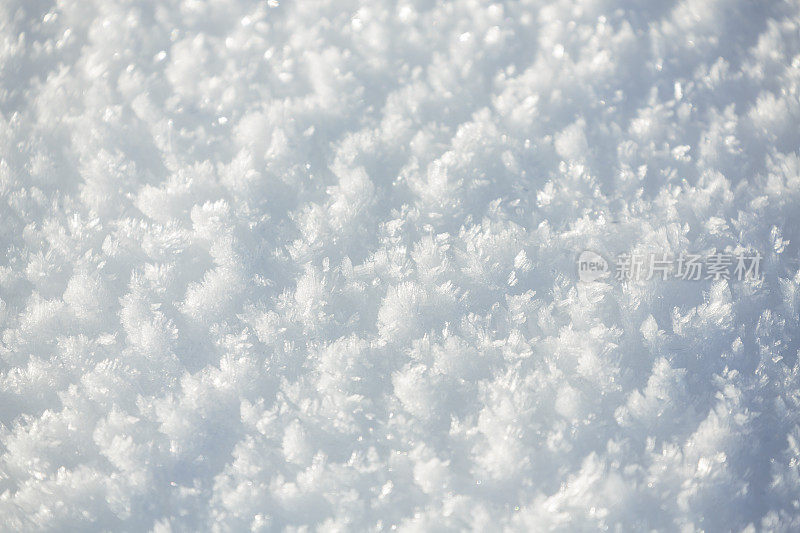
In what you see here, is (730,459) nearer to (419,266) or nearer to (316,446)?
(419,266)

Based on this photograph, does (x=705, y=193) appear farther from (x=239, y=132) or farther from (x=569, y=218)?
(x=239, y=132)

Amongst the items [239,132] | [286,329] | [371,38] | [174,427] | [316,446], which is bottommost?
[316,446]

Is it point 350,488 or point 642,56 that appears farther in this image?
point 642,56

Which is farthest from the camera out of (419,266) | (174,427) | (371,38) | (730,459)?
(371,38)

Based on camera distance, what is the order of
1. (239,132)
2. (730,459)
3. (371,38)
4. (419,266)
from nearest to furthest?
(730,459) → (419,266) → (239,132) → (371,38)

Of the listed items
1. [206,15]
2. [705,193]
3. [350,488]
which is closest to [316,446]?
[350,488]

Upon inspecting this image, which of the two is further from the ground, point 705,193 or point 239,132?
point 239,132

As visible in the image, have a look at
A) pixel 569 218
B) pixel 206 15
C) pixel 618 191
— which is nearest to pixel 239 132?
pixel 206 15
